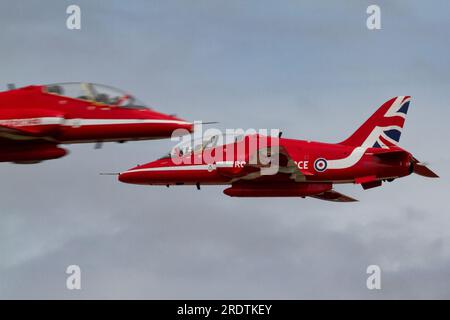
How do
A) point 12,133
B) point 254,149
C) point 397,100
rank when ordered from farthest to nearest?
point 397,100 → point 254,149 → point 12,133

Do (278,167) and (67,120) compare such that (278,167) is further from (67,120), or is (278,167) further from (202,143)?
(67,120)

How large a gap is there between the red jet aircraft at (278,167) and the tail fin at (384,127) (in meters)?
1.22

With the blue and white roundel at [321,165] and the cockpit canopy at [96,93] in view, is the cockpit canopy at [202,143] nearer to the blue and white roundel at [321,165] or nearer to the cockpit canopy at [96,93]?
the blue and white roundel at [321,165]

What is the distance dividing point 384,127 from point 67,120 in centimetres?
2518

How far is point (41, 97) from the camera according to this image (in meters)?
54.5

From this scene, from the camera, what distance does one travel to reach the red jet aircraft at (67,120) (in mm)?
53594

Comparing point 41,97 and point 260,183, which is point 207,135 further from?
point 41,97

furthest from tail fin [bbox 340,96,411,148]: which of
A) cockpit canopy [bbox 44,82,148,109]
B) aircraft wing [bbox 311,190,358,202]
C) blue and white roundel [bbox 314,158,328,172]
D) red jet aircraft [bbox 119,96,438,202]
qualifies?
cockpit canopy [bbox 44,82,148,109]

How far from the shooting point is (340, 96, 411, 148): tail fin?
71375 mm

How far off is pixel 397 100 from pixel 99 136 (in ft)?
83.6

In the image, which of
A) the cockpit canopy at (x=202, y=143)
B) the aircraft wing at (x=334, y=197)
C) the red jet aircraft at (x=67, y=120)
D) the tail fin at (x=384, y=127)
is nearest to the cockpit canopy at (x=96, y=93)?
the red jet aircraft at (x=67, y=120)

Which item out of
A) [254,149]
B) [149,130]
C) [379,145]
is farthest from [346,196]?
[149,130]

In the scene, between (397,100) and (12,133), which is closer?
(12,133)

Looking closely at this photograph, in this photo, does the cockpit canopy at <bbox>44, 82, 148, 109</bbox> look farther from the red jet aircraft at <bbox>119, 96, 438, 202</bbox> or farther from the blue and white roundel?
the blue and white roundel
